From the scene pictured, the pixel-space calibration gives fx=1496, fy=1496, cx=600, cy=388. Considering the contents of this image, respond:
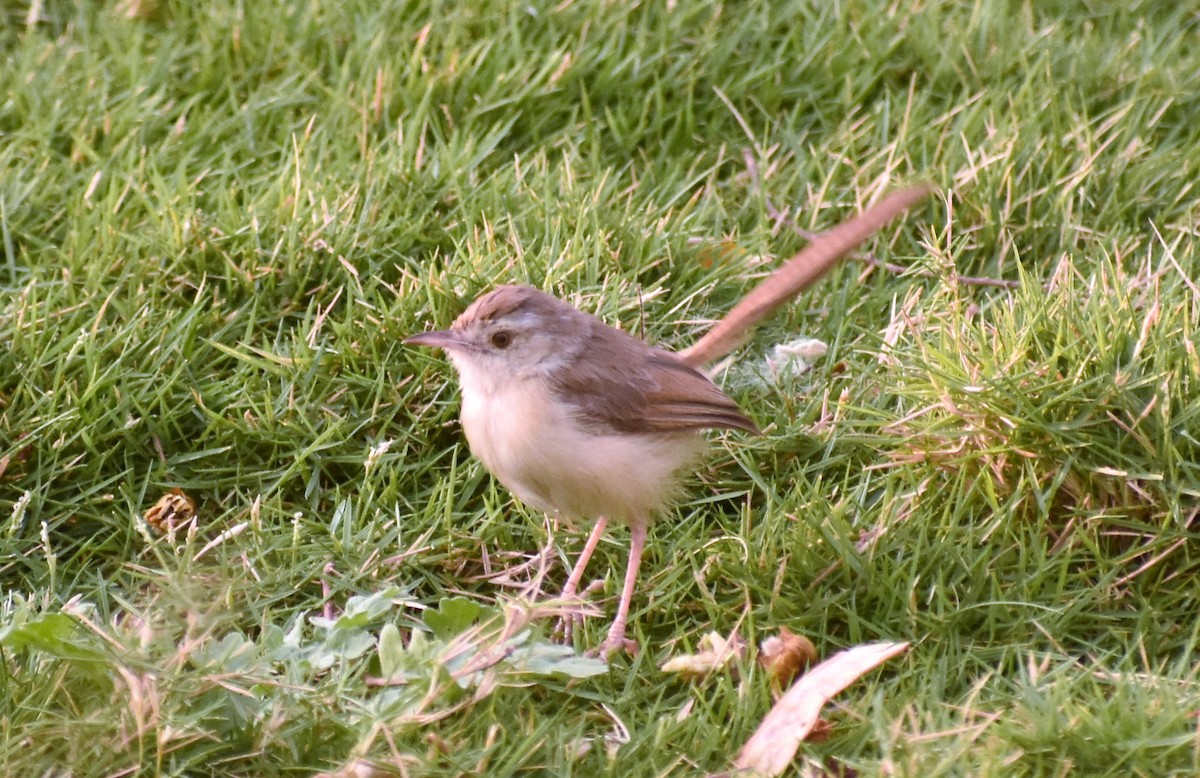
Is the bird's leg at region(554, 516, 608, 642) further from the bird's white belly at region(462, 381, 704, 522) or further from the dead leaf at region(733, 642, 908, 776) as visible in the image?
the dead leaf at region(733, 642, 908, 776)

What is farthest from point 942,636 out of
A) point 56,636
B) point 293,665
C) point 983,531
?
point 56,636

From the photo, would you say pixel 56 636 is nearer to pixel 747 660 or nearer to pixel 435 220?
pixel 747 660

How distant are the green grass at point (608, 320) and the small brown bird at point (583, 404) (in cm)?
28

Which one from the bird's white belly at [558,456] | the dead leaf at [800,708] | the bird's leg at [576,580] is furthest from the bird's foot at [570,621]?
the dead leaf at [800,708]

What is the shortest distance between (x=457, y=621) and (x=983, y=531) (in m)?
1.59

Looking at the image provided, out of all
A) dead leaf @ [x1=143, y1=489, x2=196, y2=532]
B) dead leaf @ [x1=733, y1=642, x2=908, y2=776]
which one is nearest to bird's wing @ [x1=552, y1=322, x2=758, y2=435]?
dead leaf @ [x1=733, y1=642, x2=908, y2=776]

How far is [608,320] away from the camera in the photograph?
5281 millimetres

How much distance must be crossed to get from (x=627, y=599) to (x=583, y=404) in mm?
623

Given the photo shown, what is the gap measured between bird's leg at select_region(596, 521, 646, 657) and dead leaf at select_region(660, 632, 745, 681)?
0.50 feet

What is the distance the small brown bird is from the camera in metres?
4.43

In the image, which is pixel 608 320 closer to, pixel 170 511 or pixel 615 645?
pixel 615 645

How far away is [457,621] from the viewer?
3.98m

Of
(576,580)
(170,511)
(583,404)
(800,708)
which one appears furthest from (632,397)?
A: (170,511)

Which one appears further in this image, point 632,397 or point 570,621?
point 632,397
